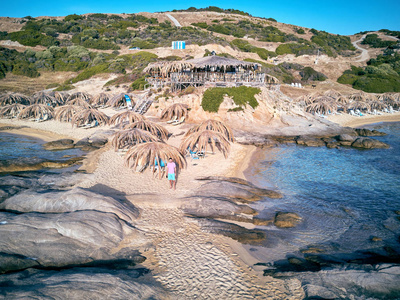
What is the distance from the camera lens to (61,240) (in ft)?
22.7

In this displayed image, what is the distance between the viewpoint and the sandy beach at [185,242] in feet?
20.4

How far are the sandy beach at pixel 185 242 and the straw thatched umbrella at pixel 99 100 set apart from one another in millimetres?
15829

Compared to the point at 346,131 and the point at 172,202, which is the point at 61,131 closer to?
the point at 172,202

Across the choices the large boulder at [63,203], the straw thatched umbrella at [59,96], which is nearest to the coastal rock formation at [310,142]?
the large boulder at [63,203]

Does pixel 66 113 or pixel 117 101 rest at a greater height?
pixel 117 101

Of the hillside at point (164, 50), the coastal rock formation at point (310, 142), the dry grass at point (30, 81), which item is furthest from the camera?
the hillside at point (164, 50)

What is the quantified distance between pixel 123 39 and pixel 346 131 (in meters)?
49.7

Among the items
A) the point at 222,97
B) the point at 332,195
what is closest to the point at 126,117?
the point at 222,97

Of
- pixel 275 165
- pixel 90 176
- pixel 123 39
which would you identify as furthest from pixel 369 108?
pixel 123 39

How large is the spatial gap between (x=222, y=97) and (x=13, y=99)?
23287 mm

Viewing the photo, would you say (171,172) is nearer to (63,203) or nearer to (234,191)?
(234,191)

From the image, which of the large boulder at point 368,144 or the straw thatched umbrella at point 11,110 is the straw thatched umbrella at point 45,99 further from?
the large boulder at point 368,144

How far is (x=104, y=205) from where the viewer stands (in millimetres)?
8492

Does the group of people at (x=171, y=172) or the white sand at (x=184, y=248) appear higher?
the group of people at (x=171, y=172)
